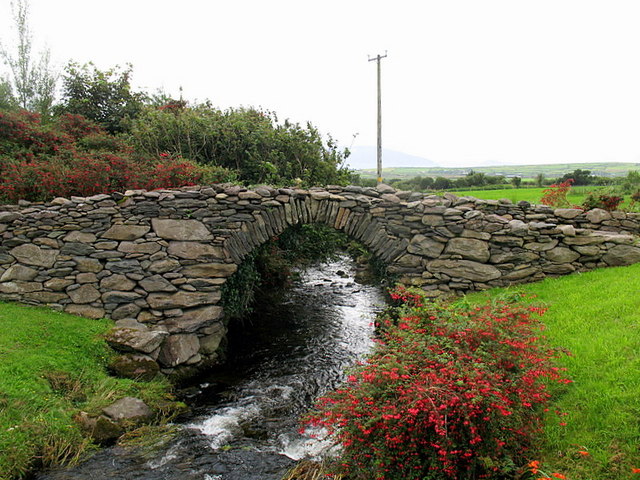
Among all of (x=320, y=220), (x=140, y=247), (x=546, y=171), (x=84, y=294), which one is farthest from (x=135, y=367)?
(x=546, y=171)

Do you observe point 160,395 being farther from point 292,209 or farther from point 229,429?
point 292,209

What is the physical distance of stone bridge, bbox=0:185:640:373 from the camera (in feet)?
27.8

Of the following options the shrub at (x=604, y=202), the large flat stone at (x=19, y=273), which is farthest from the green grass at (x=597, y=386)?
the large flat stone at (x=19, y=273)

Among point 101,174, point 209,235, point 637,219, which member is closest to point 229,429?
point 209,235

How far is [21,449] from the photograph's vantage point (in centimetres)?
510

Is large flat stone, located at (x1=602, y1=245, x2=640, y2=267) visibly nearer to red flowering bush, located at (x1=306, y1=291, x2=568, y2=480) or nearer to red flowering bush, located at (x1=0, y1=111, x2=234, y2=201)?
red flowering bush, located at (x1=306, y1=291, x2=568, y2=480)

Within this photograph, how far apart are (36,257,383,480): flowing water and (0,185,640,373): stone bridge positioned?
128 cm

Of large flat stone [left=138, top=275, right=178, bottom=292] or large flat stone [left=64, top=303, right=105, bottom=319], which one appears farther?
large flat stone [left=138, top=275, right=178, bottom=292]

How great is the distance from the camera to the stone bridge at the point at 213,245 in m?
8.46

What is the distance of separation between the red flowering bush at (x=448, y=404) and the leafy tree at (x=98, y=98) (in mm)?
15354

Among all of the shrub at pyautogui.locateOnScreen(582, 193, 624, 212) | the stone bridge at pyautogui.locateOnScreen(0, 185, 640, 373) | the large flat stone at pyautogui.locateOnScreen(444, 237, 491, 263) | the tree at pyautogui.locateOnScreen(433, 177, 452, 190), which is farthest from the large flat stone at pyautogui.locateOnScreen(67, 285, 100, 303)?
the tree at pyautogui.locateOnScreen(433, 177, 452, 190)

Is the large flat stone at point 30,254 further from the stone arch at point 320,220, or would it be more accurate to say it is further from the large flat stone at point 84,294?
the stone arch at point 320,220

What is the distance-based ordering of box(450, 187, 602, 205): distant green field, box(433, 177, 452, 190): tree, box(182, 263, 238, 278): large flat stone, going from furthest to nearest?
1. box(433, 177, 452, 190): tree
2. box(450, 187, 602, 205): distant green field
3. box(182, 263, 238, 278): large flat stone

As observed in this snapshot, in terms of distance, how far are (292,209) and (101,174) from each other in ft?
15.8
